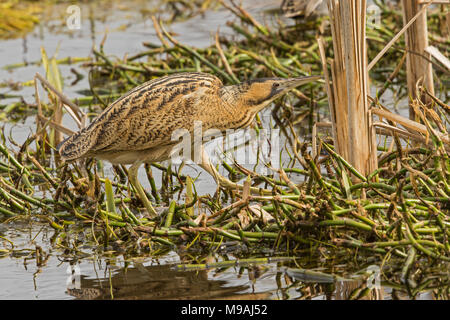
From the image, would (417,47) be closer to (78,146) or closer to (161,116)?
(161,116)

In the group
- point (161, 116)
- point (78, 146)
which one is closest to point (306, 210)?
point (161, 116)

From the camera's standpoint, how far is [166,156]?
194 inches

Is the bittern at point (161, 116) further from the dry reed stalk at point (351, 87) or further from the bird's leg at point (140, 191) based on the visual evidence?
the dry reed stalk at point (351, 87)

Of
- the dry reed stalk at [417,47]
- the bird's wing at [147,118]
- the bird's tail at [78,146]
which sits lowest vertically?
the bird's tail at [78,146]

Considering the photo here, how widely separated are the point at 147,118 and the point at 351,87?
1.20 m

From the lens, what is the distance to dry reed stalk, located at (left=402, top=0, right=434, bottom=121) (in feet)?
16.6

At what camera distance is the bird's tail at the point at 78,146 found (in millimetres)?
4797

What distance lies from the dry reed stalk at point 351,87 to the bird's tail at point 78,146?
139cm

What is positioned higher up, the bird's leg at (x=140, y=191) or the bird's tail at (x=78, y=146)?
the bird's tail at (x=78, y=146)

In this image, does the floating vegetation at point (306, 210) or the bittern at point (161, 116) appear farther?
the bittern at point (161, 116)


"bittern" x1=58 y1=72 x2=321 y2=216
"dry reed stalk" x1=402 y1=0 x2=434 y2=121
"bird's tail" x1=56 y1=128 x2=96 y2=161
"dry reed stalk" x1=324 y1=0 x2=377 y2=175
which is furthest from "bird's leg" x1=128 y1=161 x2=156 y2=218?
"dry reed stalk" x1=402 y1=0 x2=434 y2=121

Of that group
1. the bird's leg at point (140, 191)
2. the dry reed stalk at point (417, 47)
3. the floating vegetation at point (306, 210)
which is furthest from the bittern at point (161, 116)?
the dry reed stalk at point (417, 47)
